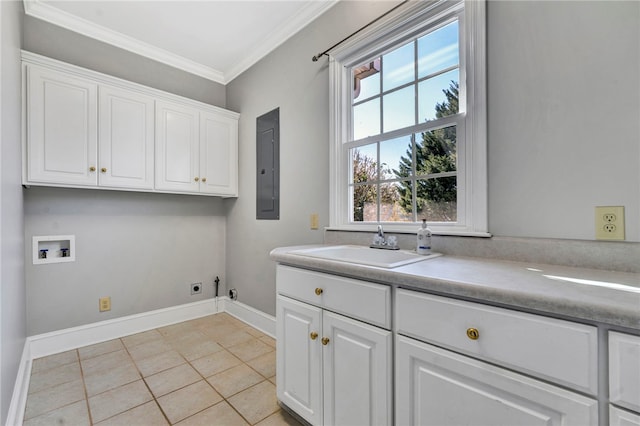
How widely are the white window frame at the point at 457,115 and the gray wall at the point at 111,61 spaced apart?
1.75m

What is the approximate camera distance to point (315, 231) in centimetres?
218

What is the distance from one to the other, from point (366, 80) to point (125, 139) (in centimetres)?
200

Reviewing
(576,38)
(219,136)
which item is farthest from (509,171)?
(219,136)

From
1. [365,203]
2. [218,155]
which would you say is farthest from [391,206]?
[218,155]

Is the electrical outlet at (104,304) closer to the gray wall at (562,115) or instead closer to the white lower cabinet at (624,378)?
the gray wall at (562,115)

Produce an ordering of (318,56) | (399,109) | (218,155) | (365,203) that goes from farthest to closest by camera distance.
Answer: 1. (218,155)
2. (318,56)
3. (365,203)
4. (399,109)

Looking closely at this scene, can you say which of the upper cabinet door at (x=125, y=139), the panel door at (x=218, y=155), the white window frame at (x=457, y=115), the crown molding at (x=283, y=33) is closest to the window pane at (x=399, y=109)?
the white window frame at (x=457, y=115)

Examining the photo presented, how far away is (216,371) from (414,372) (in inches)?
61.1

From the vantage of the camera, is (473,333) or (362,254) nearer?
(473,333)

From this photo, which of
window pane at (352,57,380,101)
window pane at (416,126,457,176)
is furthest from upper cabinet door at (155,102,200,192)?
window pane at (416,126,457,176)

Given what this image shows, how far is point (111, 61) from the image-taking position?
2.54 meters

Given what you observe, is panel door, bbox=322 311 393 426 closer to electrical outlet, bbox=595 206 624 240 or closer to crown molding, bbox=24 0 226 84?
electrical outlet, bbox=595 206 624 240

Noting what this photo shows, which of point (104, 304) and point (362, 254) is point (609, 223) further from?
point (104, 304)

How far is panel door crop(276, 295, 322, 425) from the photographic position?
4.30 ft
